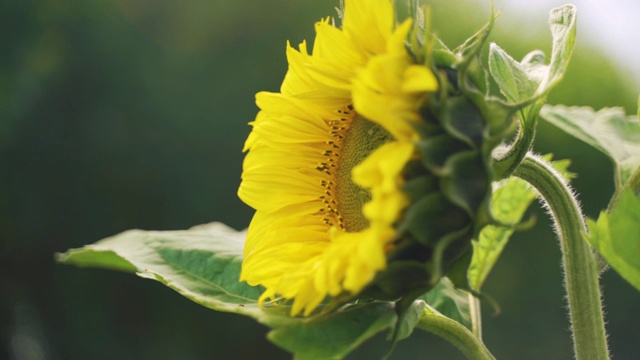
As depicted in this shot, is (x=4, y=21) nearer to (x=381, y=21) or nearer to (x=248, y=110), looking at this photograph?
(x=248, y=110)

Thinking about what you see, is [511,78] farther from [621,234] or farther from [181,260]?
[181,260]

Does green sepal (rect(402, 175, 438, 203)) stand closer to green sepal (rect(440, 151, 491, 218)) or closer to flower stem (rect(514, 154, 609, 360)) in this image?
green sepal (rect(440, 151, 491, 218))

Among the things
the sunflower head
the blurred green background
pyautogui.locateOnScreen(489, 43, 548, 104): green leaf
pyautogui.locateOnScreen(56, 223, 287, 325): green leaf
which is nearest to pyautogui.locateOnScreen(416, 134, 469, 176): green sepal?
the sunflower head

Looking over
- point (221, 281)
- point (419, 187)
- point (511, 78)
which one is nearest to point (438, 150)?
point (419, 187)

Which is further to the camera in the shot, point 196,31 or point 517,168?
point 196,31

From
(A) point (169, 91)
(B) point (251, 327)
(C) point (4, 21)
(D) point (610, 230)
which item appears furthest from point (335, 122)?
(C) point (4, 21)
